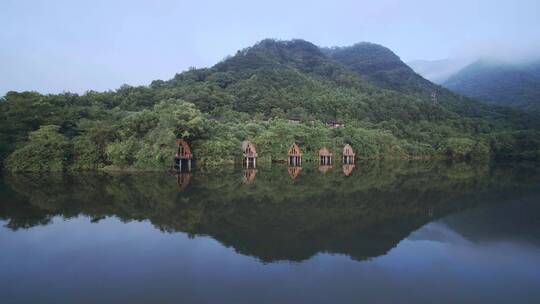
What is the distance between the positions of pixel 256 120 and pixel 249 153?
48.8 feet

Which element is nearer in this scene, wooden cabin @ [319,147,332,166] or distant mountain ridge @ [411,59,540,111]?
wooden cabin @ [319,147,332,166]

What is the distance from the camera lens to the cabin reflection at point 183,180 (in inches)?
864

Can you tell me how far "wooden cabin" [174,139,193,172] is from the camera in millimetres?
31328

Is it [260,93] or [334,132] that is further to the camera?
[260,93]

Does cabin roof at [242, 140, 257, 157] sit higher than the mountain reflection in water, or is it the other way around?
cabin roof at [242, 140, 257, 157]

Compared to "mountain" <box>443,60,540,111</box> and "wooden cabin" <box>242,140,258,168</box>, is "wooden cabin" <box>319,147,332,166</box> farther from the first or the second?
"mountain" <box>443,60,540,111</box>

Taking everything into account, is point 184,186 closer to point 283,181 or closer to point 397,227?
point 283,181

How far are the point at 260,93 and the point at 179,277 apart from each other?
6390cm

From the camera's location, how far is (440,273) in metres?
9.27

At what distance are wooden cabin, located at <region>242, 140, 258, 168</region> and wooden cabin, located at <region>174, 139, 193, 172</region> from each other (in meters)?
6.69

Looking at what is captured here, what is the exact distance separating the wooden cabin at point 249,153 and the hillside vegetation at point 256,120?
44.5 inches

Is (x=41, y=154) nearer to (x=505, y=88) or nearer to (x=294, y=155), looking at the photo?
(x=294, y=155)

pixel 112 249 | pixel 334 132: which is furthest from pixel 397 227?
pixel 334 132

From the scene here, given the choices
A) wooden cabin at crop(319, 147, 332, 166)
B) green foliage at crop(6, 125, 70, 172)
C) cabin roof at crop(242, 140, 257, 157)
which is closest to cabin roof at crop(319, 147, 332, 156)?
wooden cabin at crop(319, 147, 332, 166)
